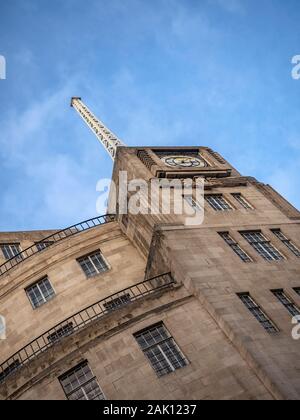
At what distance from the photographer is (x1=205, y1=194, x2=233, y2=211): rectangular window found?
31995 millimetres

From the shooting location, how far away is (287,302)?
24.4 meters

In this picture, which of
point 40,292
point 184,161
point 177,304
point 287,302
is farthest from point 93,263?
point 287,302

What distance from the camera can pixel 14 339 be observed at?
2900 centimetres

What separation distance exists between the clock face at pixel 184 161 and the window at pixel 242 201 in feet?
15.4

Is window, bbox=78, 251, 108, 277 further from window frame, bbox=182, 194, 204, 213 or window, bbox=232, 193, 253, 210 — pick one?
window, bbox=232, 193, 253, 210

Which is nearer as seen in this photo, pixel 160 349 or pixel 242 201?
pixel 160 349

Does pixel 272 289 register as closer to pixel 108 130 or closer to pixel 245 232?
pixel 245 232

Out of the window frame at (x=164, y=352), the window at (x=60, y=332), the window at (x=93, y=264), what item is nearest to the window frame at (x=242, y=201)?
the window at (x=93, y=264)

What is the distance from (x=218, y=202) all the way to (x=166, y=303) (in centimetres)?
1075

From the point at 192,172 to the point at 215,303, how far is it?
14121 millimetres

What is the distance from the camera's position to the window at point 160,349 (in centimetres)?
2116

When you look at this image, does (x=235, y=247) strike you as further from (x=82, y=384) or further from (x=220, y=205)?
(x=82, y=384)
